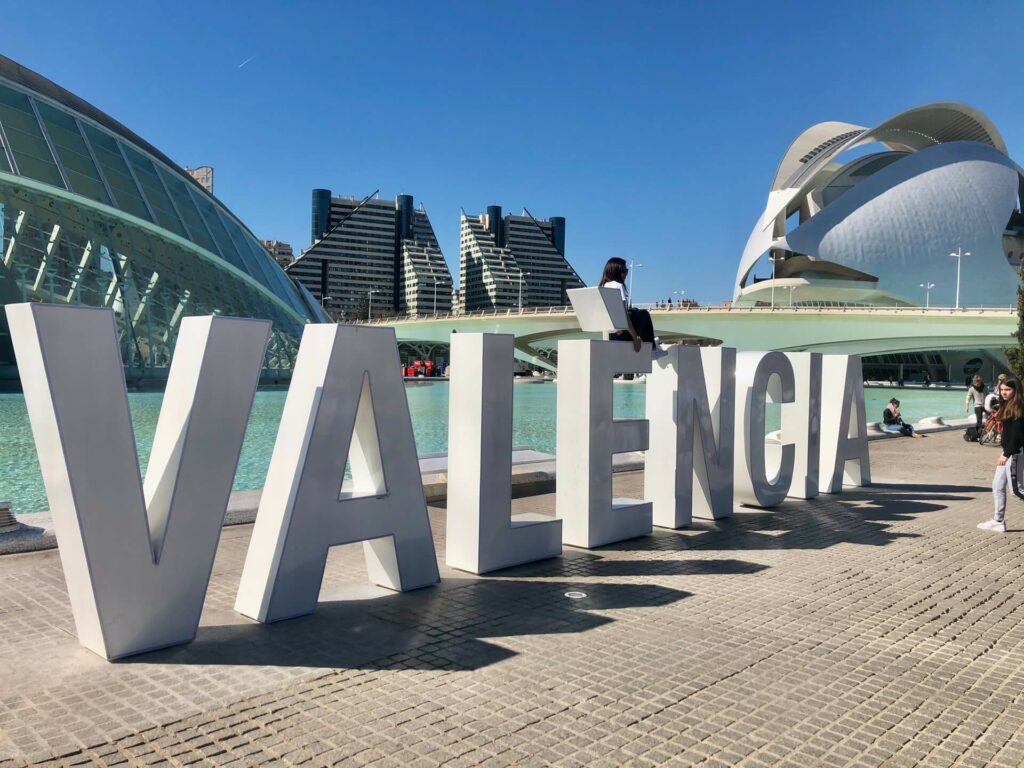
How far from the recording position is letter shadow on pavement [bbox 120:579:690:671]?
155 inches

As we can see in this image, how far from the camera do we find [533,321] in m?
53.8

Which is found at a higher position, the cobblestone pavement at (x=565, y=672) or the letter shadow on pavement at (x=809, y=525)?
the letter shadow on pavement at (x=809, y=525)

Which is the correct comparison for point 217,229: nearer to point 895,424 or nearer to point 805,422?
point 895,424

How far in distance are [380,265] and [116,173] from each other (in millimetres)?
121460

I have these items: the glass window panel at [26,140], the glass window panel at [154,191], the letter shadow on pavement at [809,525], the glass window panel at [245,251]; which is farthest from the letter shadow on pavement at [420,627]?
the glass window panel at [245,251]

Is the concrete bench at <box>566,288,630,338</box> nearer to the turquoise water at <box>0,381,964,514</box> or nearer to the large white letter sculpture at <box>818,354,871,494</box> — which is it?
the large white letter sculpture at <box>818,354,871,494</box>

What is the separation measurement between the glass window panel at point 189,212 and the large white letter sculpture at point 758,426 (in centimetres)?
2206

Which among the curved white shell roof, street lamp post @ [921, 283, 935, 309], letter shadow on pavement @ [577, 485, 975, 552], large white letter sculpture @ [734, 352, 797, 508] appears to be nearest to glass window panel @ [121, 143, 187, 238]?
large white letter sculpture @ [734, 352, 797, 508]

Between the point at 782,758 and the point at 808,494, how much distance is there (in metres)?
6.59

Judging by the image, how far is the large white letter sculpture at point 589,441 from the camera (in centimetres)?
643

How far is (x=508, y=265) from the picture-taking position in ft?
457

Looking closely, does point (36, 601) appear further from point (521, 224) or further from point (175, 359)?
point (521, 224)

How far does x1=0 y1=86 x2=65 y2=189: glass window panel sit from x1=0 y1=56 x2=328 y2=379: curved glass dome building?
1.3 inches

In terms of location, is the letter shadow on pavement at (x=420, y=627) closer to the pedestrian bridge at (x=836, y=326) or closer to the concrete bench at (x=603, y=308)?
the concrete bench at (x=603, y=308)
